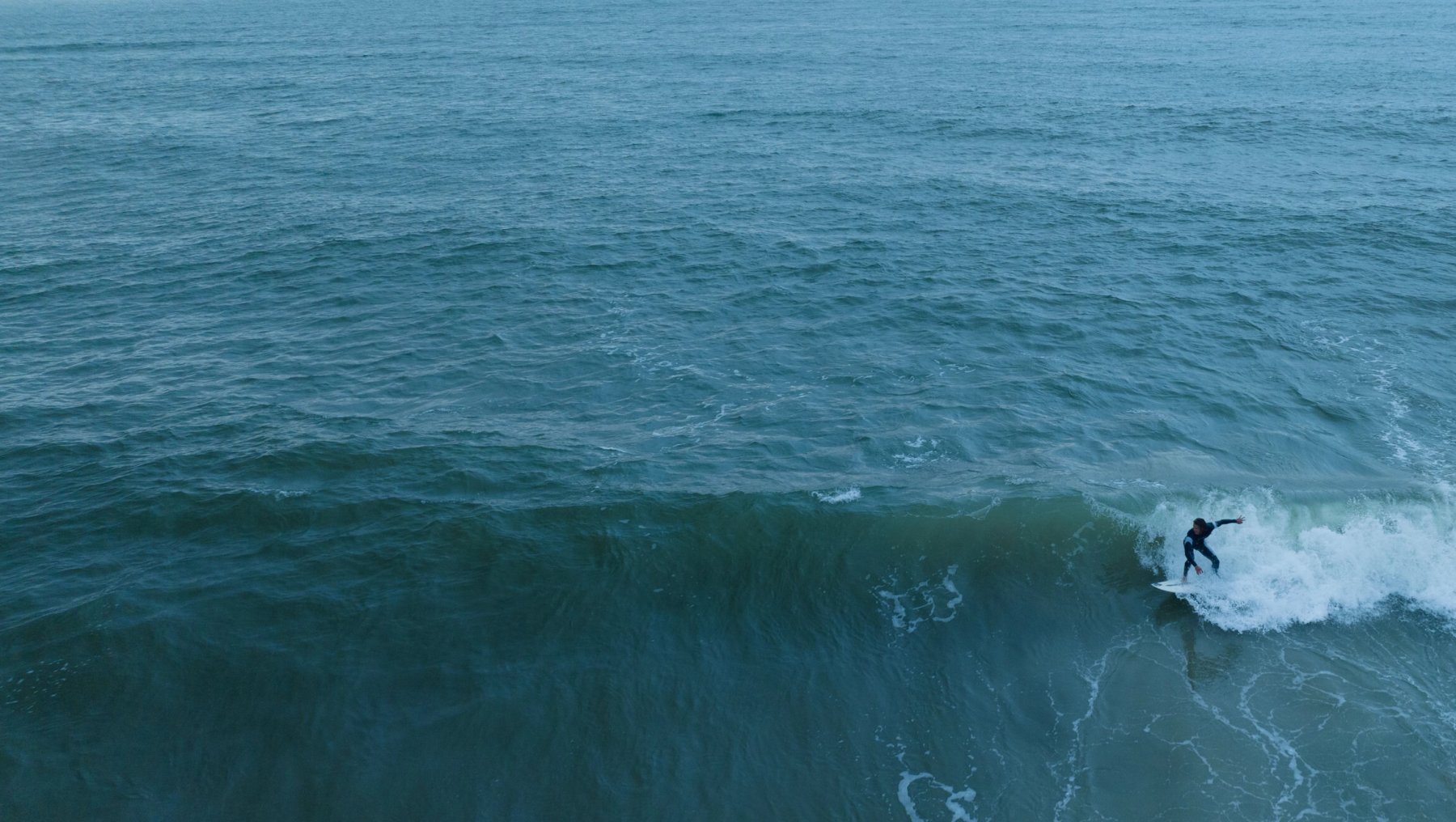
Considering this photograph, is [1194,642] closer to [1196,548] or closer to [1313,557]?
[1196,548]

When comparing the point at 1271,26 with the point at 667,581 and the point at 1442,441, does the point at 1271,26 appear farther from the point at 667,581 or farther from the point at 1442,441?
the point at 667,581

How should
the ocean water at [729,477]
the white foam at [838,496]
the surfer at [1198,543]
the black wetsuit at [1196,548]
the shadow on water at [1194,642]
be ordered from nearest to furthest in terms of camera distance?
the ocean water at [729,477], the shadow on water at [1194,642], the surfer at [1198,543], the black wetsuit at [1196,548], the white foam at [838,496]

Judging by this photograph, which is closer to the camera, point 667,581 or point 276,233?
point 667,581

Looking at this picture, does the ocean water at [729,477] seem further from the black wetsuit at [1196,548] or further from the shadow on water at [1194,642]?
the black wetsuit at [1196,548]

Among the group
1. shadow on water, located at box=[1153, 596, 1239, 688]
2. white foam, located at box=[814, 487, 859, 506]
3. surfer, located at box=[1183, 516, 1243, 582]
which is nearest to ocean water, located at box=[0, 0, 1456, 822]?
shadow on water, located at box=[1153, 596, 1239, 688]

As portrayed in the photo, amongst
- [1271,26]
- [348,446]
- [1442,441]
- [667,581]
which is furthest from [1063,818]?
[1271,26]

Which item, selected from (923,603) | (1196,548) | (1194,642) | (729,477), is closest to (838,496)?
(729,477)

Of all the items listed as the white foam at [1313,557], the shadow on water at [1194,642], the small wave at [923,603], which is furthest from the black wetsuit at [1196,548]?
the small wave at [923,603]
